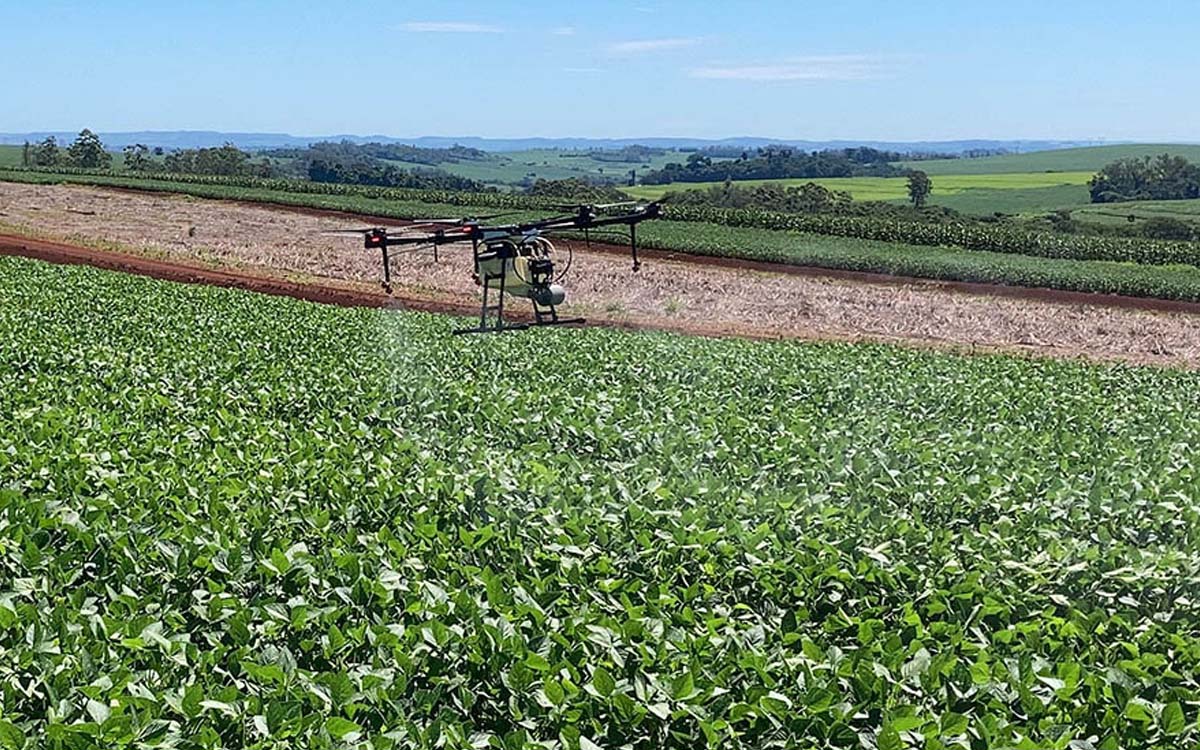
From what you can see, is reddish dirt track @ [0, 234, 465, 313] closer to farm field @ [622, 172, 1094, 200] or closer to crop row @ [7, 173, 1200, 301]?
crop row @ [7, 173, 1200, 301]

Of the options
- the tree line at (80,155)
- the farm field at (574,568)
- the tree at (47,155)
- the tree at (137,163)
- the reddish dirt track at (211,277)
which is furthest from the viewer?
the tree at (47,155)

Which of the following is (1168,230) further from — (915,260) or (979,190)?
(979,190)

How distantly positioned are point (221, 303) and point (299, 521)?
761 inches

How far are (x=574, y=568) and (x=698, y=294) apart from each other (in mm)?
33994

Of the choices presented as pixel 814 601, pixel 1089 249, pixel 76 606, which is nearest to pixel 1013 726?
pixel 814 601

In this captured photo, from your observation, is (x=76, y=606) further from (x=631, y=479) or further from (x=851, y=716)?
(x=631, y=479)

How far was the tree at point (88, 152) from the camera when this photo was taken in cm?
12525

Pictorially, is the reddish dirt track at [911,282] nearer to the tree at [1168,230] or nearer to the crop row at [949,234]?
the crop row at [949,234]

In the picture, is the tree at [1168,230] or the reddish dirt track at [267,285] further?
the tree at [1168,230]

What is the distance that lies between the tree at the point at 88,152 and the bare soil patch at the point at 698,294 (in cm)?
7555

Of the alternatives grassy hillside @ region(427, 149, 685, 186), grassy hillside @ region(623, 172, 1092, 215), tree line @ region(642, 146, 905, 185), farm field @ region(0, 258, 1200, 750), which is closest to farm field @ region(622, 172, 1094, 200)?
grassy hillside @ region(623, 172, 1092, 215)

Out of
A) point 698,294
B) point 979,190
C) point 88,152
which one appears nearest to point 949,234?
point 698,294

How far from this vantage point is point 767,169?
453 feet

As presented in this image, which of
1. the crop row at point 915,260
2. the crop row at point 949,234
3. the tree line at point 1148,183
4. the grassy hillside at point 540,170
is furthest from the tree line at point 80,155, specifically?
the tree line at point 1148,183
